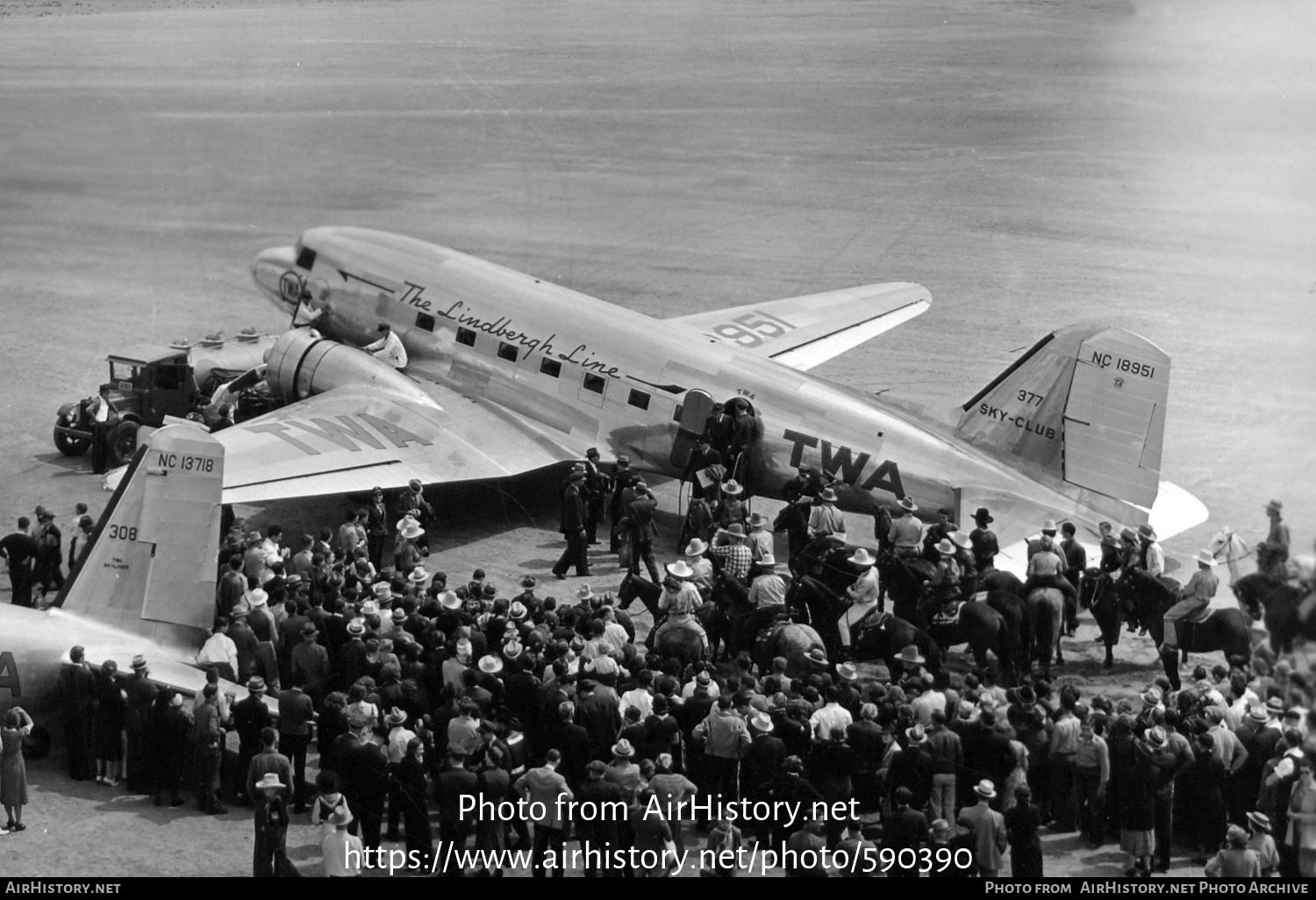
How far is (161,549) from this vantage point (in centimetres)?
1889

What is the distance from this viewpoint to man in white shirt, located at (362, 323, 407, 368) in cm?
2930

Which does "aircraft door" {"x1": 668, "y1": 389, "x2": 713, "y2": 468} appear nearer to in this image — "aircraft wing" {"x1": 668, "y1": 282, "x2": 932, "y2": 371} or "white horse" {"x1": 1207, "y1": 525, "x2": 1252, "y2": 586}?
"aircraft wing" {"x1": 668, "y1": 282, "x2": 932, "y2": 371}

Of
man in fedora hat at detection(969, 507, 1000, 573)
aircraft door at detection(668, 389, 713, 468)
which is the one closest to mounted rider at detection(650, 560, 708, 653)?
man in fedora hat at detection(969, 507, 1000, 573)

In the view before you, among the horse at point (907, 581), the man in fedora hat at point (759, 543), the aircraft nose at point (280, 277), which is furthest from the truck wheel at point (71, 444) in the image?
the horse at point (907, 581)

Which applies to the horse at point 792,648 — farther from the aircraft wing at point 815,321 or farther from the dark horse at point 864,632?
the aircraft wing at point 815,321

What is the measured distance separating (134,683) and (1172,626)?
1276 cm

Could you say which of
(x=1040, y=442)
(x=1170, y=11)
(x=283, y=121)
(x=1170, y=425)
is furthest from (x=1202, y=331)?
(x=283, y=121)

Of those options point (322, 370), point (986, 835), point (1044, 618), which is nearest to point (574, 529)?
point (322, 370)

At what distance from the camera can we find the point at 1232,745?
16625mm

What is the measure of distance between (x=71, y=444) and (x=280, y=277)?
18.1 feet

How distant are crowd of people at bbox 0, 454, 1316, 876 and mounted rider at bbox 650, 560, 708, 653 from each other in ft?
1.52

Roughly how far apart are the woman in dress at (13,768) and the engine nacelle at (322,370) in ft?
39.1

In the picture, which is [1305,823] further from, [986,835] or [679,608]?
[679,608]

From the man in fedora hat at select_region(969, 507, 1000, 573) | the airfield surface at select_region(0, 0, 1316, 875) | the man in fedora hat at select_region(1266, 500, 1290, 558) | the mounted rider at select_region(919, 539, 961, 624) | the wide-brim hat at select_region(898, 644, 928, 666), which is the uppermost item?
the airfield surface at select_region(0, 0, 1316, 875)
